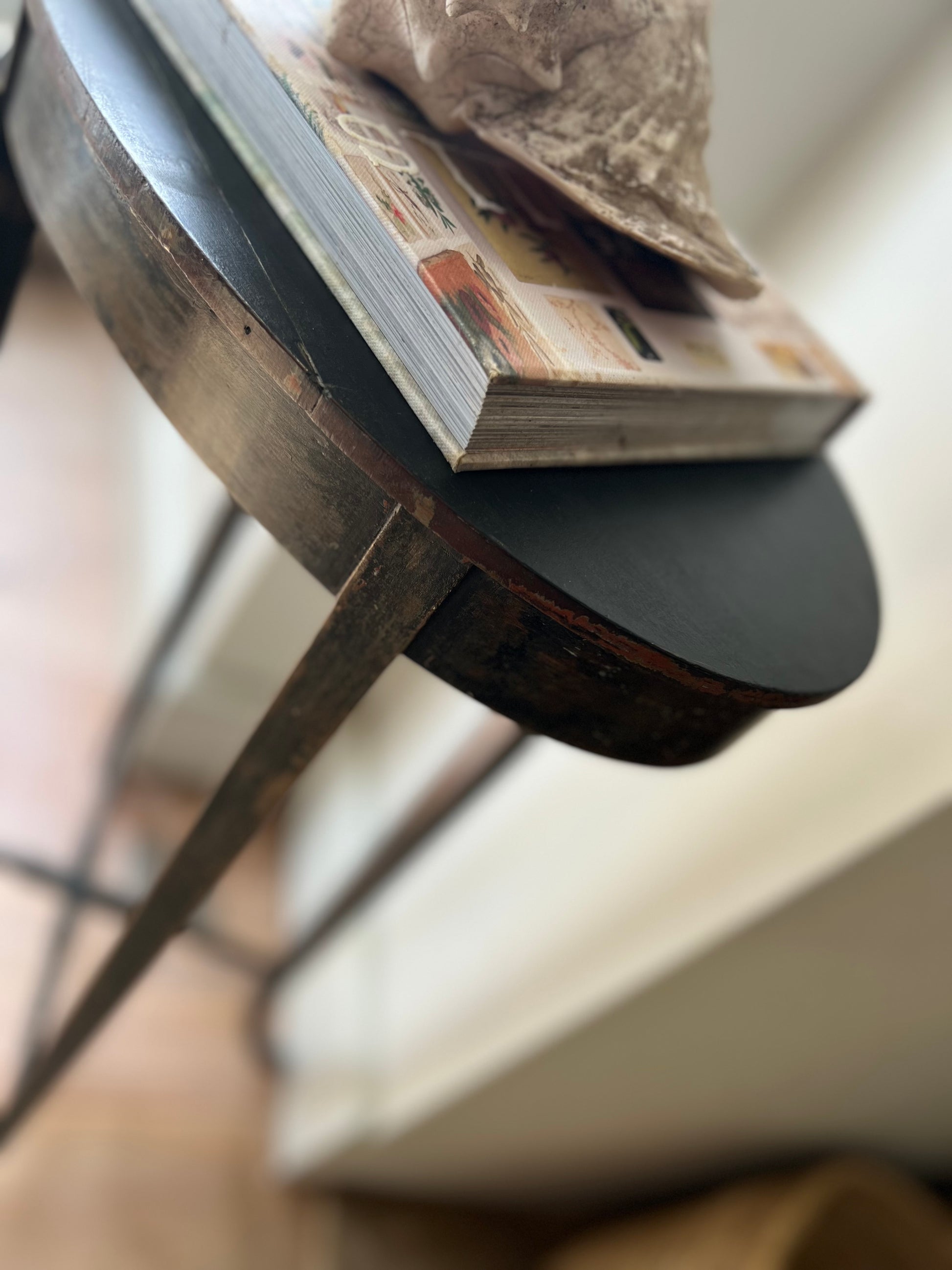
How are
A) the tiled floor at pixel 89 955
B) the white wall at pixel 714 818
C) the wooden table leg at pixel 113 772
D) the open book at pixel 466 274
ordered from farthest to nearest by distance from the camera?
the tiled floor at pixel 89 955
the wooden table leg at pixel 113 772
the white wall at pixel 714 818
the open book at pixel 466 274

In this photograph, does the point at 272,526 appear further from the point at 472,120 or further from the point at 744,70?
the point at 744,70

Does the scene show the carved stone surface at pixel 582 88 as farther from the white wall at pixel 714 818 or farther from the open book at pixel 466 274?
the white wall at pixel 714 818

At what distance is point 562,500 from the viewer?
1.15 feet

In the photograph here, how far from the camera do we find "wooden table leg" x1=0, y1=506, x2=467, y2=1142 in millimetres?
314

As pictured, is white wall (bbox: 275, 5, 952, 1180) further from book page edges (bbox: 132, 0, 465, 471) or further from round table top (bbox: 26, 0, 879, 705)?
book page edges (bbox: 132, 0, 465, 471)

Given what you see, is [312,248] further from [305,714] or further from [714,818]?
[714,818]

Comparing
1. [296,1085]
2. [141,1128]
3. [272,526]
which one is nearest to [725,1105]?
[296,1085]

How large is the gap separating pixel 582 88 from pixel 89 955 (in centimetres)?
100

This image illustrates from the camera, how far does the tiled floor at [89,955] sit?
895 millimetres

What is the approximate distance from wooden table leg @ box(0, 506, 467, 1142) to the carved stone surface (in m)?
0.17

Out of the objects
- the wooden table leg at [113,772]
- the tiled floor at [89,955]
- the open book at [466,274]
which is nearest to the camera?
the open book at [466,274]

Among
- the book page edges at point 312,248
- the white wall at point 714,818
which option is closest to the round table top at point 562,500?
the book page edges at point 312,248

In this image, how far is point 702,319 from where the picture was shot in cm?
44

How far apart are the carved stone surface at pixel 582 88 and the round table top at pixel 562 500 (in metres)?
0.08
